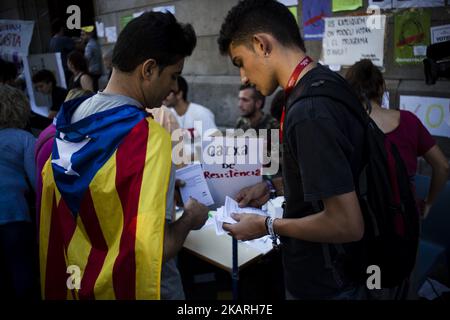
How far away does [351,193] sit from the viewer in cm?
103

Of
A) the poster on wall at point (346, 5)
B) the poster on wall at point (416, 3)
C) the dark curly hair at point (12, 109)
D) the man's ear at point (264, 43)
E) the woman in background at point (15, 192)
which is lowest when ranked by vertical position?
the woman in background at point (15, 192)

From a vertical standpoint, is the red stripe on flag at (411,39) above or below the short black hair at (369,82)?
above

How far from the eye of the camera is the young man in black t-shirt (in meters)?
1.01

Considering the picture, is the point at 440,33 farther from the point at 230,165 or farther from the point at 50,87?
the point at 50,87

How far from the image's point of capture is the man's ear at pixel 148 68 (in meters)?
1.27

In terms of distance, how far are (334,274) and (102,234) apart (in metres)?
0.77

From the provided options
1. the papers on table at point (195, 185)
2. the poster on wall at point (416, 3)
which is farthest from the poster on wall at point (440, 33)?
the papers on table at point (195, 185)

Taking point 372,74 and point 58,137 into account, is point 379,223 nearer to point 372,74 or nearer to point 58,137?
point 58,137

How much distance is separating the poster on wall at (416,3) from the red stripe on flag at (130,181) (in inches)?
109

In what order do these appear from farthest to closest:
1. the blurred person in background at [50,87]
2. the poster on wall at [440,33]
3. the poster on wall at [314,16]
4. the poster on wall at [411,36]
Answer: the blurred person in background at [50,87] → the poster on wall at [314,16] → the poster on wall at [411,36] → the poster on wall at [440,33]

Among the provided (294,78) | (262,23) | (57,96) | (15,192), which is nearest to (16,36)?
(57,96)

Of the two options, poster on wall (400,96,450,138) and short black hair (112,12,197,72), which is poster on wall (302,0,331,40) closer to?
poster on wall (400,96,450,138)

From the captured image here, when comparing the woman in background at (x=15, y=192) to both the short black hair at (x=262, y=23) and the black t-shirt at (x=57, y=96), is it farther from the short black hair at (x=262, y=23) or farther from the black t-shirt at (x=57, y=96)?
the black t-shirt at (x=57, y=96)
